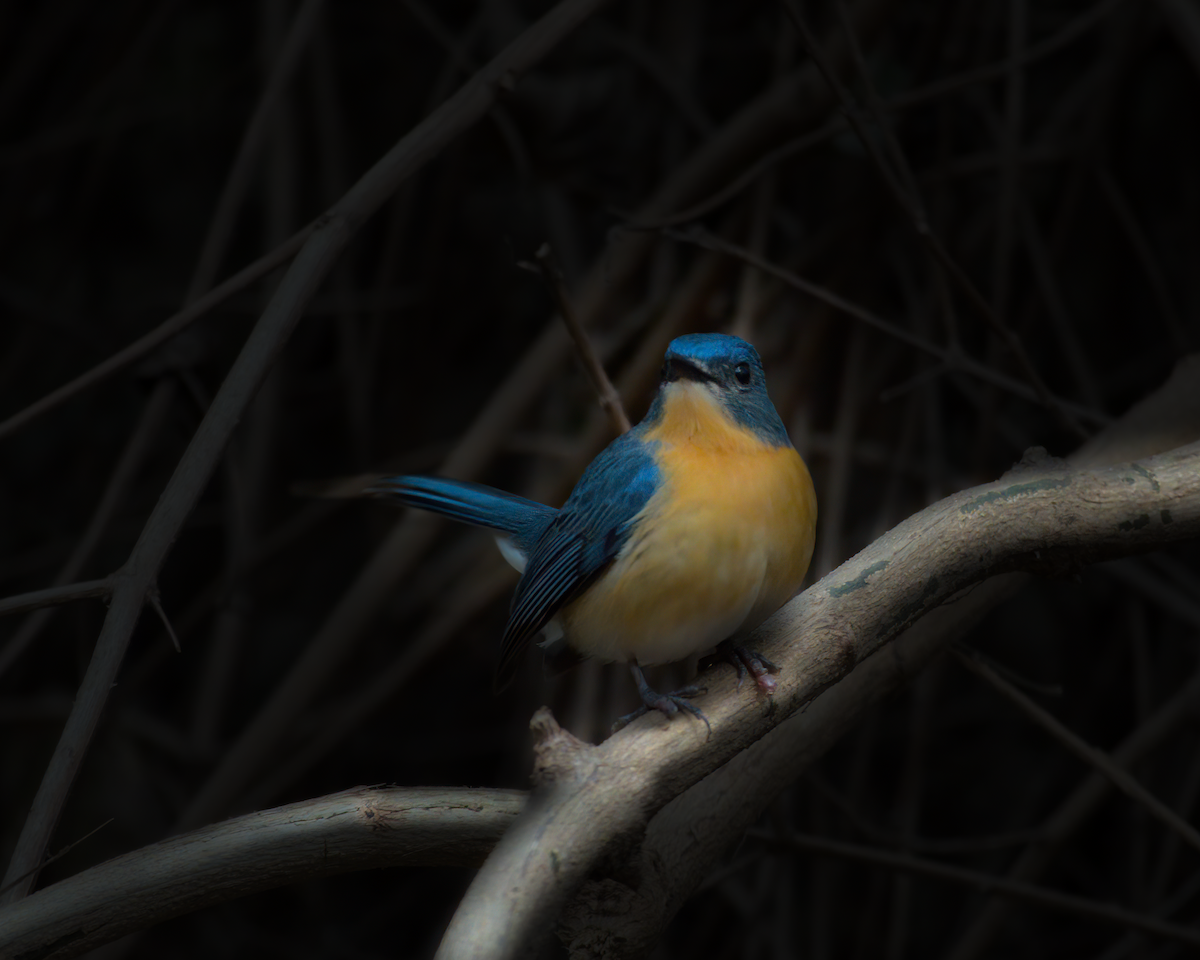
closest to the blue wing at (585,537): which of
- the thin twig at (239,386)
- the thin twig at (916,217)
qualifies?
the thin twig at (239,386)

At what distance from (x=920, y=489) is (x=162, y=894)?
120 inches

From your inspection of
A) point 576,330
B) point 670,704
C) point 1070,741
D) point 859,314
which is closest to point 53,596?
point 670,704

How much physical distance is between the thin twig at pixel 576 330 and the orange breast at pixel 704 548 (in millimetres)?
309

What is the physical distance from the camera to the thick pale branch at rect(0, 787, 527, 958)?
5.93 feet

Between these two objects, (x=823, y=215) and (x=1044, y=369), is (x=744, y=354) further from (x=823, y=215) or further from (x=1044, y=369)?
(x=1044, y=369)

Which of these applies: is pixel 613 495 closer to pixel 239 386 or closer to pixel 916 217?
pixel 239 386

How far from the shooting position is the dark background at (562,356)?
4.11 metres

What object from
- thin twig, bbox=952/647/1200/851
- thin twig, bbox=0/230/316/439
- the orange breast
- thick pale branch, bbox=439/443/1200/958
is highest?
thin twig, bbox=0/230/316/439

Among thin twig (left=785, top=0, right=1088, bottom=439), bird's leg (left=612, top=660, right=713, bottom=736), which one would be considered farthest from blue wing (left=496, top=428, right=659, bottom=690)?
thin twig (left=785, top=0, right=1088, bottom=439)

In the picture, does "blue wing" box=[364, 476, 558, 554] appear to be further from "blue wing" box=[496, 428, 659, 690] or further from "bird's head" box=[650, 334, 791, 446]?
"bird's head" box=[650, 334, 791, 446]

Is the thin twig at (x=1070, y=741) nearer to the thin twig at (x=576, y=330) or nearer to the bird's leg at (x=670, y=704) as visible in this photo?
the bird's leg at (x=670, y=704)

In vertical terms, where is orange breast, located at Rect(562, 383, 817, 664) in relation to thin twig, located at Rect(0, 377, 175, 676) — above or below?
below

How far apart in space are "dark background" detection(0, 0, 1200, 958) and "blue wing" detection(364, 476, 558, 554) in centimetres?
54

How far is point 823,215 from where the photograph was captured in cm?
474
